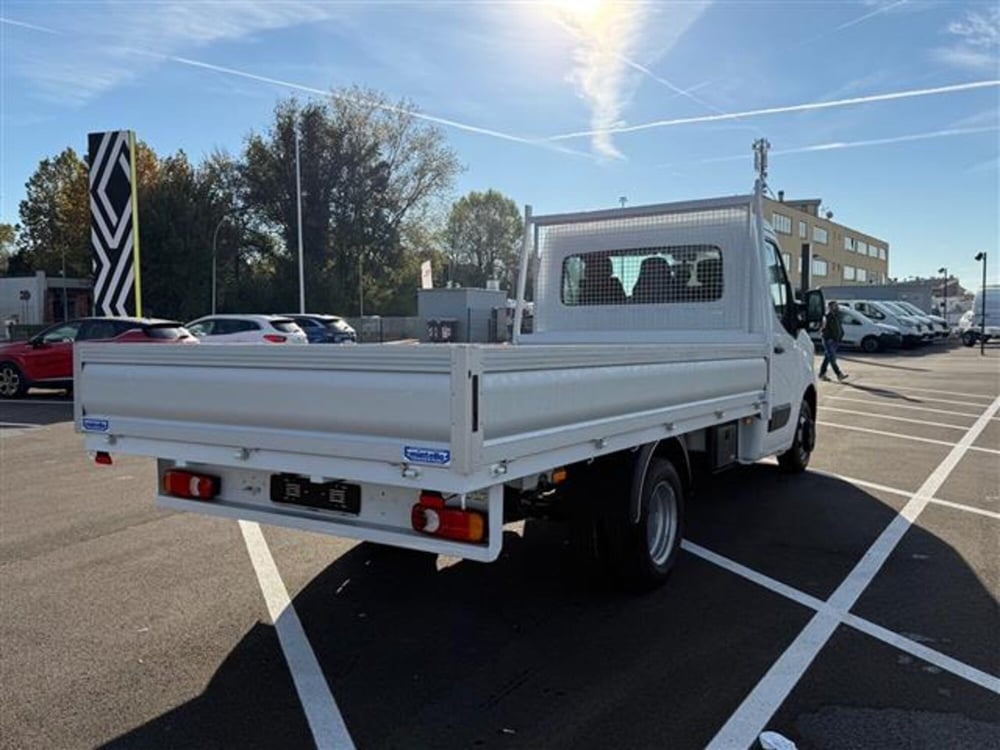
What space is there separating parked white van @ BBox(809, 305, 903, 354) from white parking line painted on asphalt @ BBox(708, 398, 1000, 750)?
24.7m

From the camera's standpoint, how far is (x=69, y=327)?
15.9m

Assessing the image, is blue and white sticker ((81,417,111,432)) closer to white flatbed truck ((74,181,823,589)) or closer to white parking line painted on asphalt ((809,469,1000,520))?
white flatbed truck ((74,181,823,589))

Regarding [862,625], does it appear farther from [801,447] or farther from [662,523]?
[801,447]

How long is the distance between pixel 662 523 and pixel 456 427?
93.2 inches

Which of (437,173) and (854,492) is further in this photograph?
(437,173)

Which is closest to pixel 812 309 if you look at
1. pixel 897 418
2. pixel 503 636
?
pixel 503 636

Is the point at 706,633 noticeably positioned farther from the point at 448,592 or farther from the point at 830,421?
the point at 830,421

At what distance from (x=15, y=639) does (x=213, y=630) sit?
101cm

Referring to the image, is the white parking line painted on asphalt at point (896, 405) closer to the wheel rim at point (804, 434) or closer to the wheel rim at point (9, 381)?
the wheel rim at point (804, 434)

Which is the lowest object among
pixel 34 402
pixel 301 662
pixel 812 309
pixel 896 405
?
pixel 301 662

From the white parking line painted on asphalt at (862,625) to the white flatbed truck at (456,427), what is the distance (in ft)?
1.91

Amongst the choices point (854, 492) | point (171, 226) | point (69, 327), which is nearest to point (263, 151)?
point (171, 226)

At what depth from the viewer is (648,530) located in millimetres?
4812

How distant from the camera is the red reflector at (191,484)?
14.2 ft
